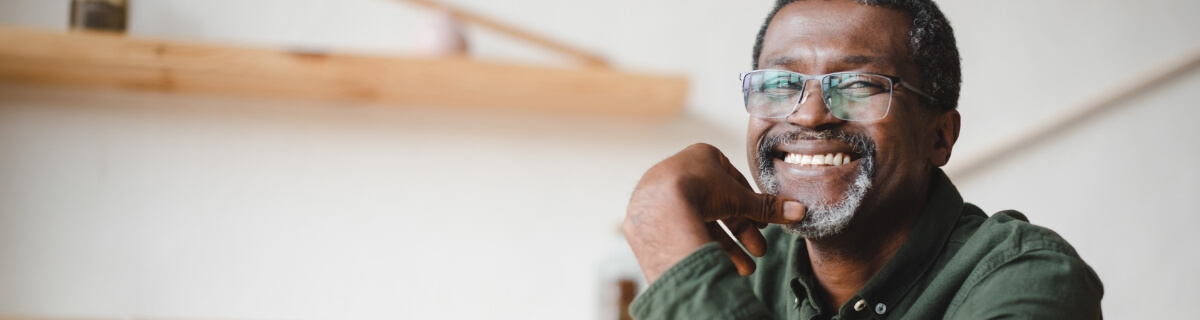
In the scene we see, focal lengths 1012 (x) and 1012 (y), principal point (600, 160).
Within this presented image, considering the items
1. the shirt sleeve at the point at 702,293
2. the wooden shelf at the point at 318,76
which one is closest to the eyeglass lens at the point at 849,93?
the shirt sleeve at the point at 702,293

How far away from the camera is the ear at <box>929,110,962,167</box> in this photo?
4.27ft

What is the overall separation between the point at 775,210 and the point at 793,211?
26 mm

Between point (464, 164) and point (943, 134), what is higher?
point (943, 134)

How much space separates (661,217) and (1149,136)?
2.15 meters

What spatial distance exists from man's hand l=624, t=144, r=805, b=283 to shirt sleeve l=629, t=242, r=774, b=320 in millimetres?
22

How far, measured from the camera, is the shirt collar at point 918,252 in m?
1.20

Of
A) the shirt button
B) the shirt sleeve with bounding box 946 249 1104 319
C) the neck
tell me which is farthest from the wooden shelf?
the shirt sleeve with bounding box 946 249 1104 319

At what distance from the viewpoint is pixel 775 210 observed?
3.87 feet

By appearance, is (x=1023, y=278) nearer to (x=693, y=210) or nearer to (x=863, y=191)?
(x=863, y=191)

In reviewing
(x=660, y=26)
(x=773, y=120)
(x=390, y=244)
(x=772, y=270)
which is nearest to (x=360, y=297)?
(x=390, y=244)

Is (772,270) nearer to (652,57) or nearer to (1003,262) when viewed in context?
(1003,262)

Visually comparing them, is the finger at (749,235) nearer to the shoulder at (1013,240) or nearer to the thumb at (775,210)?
the thumb at (775,210)

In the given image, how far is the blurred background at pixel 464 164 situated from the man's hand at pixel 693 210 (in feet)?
3.80

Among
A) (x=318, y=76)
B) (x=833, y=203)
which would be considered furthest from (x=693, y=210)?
(x=318, y=76)
